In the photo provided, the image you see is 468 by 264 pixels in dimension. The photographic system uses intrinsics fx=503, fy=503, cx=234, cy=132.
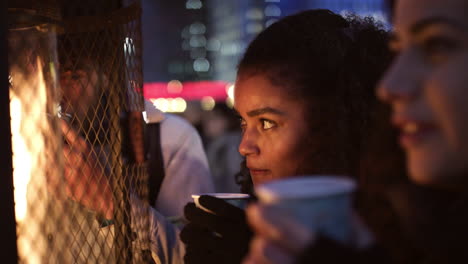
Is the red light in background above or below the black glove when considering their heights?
below

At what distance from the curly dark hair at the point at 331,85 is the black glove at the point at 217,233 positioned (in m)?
0.30

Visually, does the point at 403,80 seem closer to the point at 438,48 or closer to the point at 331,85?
the point at 438,48

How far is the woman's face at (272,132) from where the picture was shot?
1.38 m

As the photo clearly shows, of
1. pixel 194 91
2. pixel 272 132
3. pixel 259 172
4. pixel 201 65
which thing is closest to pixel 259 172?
pixel 259 172

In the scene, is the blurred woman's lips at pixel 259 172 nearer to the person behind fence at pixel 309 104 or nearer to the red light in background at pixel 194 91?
the person behind fence at pixel 309 104

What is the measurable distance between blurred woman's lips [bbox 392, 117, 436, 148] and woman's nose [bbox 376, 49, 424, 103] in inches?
1.2

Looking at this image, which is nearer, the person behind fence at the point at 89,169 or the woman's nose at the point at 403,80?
the woman's nose at the point at 403,80

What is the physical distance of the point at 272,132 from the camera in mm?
1386

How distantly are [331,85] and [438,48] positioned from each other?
0.77 metres

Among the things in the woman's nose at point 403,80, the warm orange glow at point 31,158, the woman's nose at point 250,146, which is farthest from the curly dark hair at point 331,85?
the woman's nose at point 403,80

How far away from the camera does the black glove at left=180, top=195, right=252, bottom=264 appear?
46.4 inches

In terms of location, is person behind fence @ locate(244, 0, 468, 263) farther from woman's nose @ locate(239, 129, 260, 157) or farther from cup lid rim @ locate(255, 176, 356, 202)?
woman's nose @ locate(239, 129, 260, 157)

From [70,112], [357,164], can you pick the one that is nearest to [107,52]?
[70,112]

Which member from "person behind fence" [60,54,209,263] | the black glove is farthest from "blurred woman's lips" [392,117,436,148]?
"person behind fence" [60,54,209,263]
